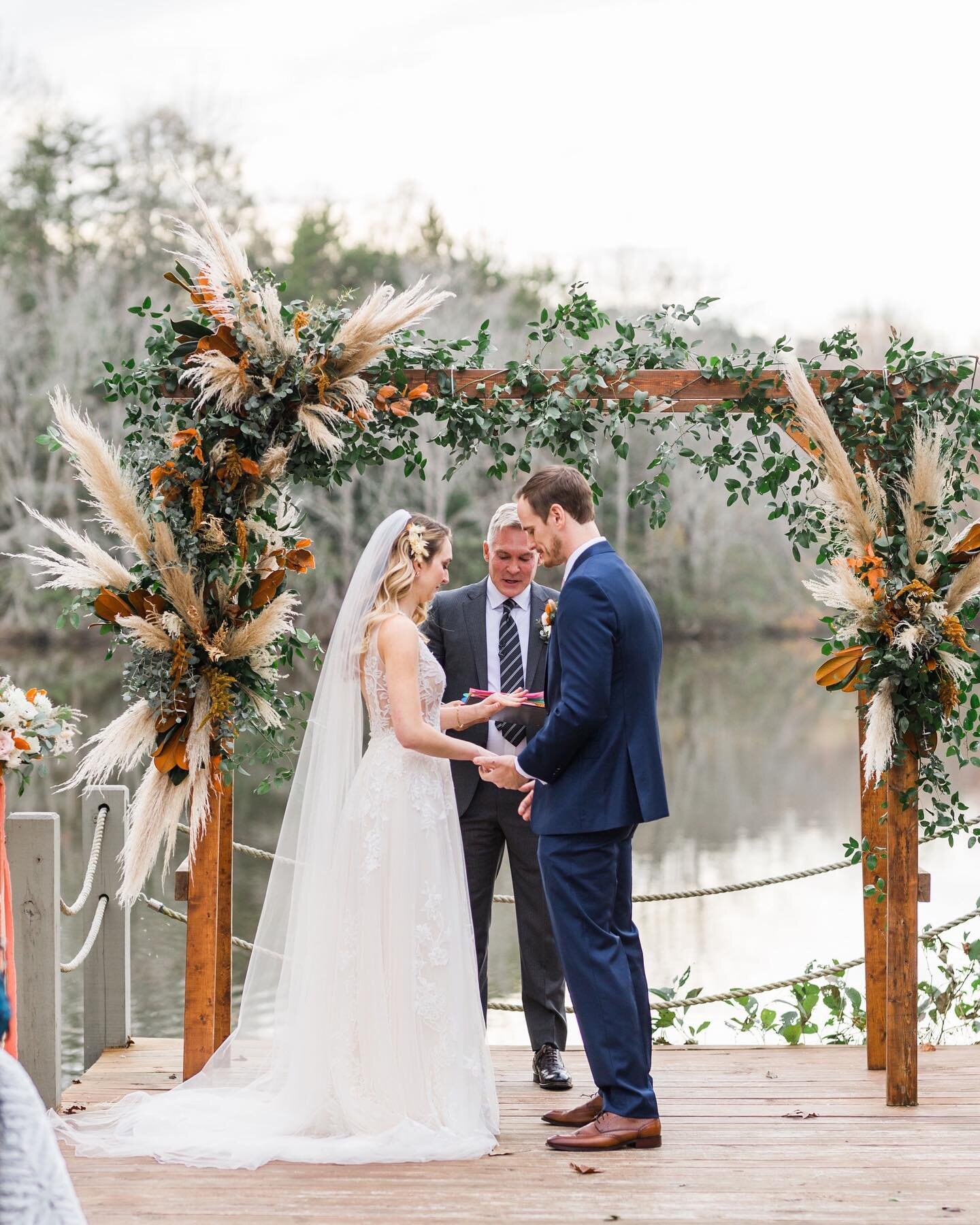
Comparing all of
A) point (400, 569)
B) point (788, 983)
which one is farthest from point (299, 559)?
point (788, 983)

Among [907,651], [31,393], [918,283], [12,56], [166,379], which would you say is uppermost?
[12,56]

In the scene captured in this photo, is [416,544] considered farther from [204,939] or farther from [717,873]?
[717,873]

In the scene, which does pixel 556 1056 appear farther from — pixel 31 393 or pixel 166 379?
pixel 31 393

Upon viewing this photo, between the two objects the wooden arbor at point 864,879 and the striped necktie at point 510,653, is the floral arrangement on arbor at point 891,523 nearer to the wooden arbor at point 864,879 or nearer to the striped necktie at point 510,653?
the wooden arbor at point 864,879

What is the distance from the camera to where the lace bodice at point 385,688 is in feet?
12.6

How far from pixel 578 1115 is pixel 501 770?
102 centimetres

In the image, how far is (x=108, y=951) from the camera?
15.2 ft

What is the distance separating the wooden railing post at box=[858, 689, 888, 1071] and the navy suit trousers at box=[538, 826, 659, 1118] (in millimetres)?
1139

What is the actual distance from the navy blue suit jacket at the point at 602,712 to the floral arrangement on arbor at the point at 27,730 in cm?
134

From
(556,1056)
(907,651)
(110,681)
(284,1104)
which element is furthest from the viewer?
(110,681)

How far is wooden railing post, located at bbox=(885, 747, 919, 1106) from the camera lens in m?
4.01

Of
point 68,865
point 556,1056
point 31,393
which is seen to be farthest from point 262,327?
point 31,393

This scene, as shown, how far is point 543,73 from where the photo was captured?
1166 inches

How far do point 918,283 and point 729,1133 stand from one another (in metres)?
28.8
